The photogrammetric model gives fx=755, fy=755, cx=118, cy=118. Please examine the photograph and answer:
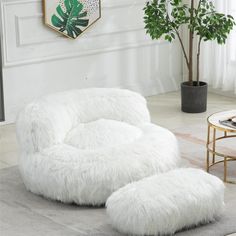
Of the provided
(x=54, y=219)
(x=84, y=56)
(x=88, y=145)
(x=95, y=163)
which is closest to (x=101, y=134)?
(x=88, y=145)

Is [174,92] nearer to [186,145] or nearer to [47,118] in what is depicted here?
[186,145]

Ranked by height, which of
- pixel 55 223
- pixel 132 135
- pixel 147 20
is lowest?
pixel 55 223

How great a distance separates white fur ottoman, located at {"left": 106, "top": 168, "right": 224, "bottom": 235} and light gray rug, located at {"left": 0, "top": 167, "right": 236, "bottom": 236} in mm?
85

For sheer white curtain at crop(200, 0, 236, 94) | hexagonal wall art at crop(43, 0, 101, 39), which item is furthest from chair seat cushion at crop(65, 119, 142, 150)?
sheer white curtain at crop(200, 0, 236, 94)

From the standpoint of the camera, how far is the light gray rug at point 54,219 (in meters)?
3.91

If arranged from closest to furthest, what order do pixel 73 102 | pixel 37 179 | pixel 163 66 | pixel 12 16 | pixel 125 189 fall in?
1. pixel 125 189
2. pixel 37 179
3. pixel 73 102
4. pixel 12 16
5. pixel 163 66

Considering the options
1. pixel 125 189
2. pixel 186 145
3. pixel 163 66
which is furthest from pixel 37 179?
pixel 163 66

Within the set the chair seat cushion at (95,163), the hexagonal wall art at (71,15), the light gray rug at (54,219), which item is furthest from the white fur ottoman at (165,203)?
the hexagonal wall art at (71,15)

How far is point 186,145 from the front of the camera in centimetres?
538

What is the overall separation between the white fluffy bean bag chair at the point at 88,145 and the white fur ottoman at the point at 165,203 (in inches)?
10.5

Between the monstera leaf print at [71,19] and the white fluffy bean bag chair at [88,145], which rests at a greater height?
the monstera leaf print at [71,19]

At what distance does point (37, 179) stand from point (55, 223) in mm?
389

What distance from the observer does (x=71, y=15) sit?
6.07 meters

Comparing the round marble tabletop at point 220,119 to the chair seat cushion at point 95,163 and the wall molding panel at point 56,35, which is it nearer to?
the chair seat cushion at point 95,163
